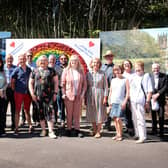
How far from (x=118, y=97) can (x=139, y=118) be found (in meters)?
0.56

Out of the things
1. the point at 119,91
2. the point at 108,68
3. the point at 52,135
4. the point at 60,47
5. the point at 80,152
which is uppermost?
the point at 60,47

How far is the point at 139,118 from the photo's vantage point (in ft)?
21.4

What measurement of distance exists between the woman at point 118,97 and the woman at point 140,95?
0.52 feet

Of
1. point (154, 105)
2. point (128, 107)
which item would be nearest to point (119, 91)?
point (128, 107)

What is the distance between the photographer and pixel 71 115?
7.06 metres

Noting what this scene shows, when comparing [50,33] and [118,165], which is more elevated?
[50,33]

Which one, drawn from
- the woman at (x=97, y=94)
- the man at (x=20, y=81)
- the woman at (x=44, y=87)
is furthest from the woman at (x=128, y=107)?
the man at (x=20, y=81)

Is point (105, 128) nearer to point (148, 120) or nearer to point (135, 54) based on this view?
point (148, 120)

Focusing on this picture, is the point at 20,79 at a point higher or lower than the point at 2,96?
higher

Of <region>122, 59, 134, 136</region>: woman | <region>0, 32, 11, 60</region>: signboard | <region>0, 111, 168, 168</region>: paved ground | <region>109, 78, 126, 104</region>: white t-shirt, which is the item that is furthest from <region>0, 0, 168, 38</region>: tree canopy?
<region>0, 111, 168, 168</region>: paved ground

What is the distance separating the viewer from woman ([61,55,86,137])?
6.89 m

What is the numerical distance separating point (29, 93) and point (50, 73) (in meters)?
0.66

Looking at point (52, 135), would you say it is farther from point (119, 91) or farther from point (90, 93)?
point (119, 91)

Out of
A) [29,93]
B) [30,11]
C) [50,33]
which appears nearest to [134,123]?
[29,93]
